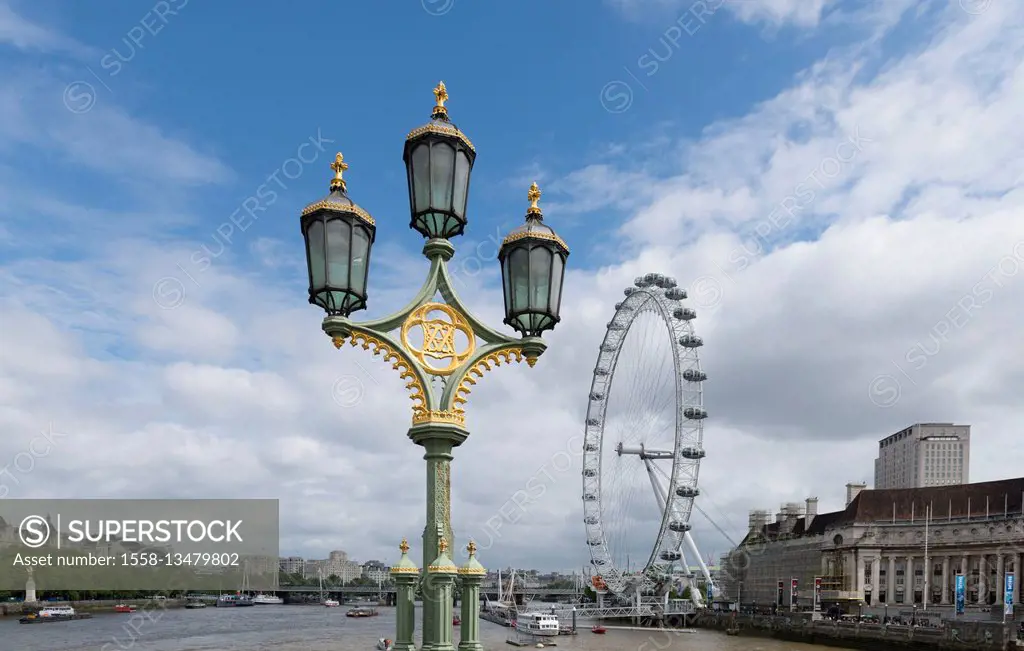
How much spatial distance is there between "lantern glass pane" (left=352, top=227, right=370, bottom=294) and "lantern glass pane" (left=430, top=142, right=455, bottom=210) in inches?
22.4

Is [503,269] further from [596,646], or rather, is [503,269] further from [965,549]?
[965,549]

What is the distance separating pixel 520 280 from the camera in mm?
6047

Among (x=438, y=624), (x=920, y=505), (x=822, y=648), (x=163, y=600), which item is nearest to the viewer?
(x=438, y=624)

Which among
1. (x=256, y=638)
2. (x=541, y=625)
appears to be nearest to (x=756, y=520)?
(x=541, y=625)

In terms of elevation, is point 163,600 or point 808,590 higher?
point 808,590

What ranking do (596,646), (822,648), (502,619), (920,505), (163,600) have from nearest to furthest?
1. (822,648)
2. (596,646)
3. (920,505)
4. (502,619)
5. (163,600)

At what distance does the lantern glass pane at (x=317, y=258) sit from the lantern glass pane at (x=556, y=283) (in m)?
1.53

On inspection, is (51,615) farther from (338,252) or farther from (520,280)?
(520,280)

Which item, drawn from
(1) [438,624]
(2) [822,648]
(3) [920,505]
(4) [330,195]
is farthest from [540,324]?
(3) [920,505]

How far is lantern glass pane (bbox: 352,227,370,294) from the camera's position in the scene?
5.68 metres

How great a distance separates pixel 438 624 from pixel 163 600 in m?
130

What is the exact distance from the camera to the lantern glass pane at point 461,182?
20.0 ft

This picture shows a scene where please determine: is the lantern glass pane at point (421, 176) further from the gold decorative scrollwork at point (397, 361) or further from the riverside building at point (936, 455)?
the riverside building at point (936, 455)

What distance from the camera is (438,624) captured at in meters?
5.52
